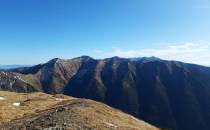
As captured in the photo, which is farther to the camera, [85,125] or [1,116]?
[1,116]

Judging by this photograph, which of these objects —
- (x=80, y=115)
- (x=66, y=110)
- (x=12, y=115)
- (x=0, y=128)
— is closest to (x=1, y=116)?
(x=12, y=115)

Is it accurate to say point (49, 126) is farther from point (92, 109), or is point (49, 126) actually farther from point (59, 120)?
point (92, 109)

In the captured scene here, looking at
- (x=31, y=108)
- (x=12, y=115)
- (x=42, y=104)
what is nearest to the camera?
(x=12, y=115)

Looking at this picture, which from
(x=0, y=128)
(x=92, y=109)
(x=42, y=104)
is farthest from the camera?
(x=42, y=104)

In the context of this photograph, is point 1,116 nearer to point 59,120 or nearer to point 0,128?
point 0,128

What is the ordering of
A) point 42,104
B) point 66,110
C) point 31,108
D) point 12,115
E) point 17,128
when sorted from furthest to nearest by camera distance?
point 42,104 < point 31,108 < point 12,115 < point 66,110 < point 17,128

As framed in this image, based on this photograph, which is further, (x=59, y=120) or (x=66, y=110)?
(x=66, y=110)

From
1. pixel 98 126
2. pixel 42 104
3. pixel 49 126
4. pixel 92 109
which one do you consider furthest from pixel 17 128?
pixel 42 104

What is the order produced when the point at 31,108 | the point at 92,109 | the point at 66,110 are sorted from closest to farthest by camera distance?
1. the point at 66,110
2. the point at 92,109
3. the point at 31,108
